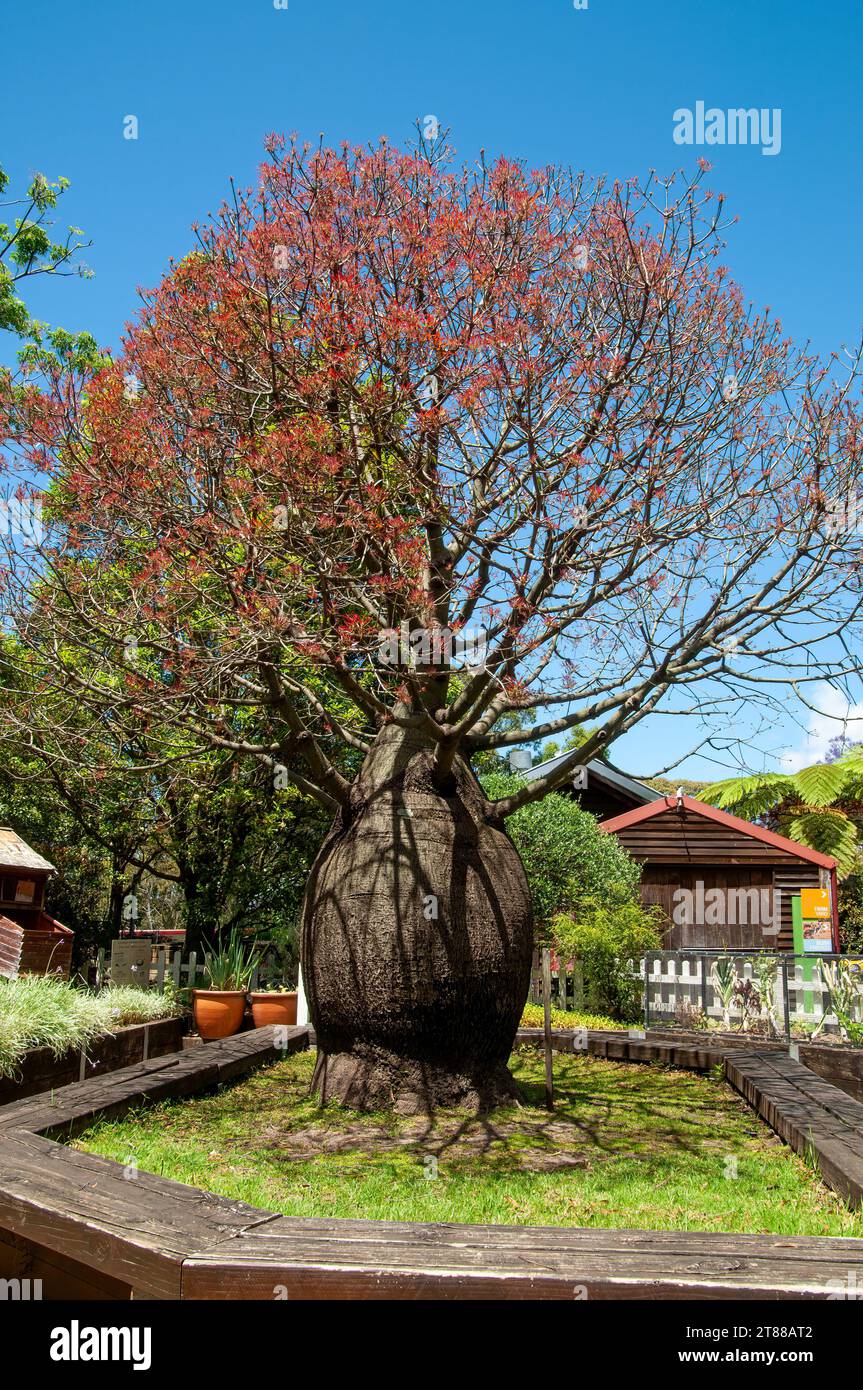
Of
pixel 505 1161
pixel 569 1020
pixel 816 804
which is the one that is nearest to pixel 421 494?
pixel 505 1161

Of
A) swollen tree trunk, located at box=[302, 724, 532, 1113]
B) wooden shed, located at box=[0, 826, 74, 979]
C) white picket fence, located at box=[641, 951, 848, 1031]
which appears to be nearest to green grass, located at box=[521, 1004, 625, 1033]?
white picket fence, located at box=[641, 951, 848, 1031]

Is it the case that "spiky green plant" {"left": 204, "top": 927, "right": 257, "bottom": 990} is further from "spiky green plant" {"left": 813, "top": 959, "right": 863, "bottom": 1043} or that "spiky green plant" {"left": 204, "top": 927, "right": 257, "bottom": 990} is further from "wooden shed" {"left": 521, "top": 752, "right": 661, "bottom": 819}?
"wooden shed" {"left": 521, "top": 752, "right": 661, "bottom": 819}

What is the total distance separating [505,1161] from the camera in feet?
17.2

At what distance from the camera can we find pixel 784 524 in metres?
6.98

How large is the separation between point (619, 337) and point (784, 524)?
1836 mm

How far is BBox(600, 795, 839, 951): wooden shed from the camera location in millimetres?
19000

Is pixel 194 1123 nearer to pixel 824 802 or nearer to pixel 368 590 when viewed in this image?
pixel 368 590

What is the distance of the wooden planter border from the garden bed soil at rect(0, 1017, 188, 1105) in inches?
95.9

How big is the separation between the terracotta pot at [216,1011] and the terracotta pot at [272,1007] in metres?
0.35

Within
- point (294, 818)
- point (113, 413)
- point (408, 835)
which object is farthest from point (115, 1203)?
point (294, 818)

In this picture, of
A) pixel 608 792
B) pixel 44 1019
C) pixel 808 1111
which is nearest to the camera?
pixel 808 1111

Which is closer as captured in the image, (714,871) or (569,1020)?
(569,1020)

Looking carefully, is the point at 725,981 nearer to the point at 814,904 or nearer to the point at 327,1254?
the point at 814,904

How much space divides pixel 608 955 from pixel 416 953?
731cm
